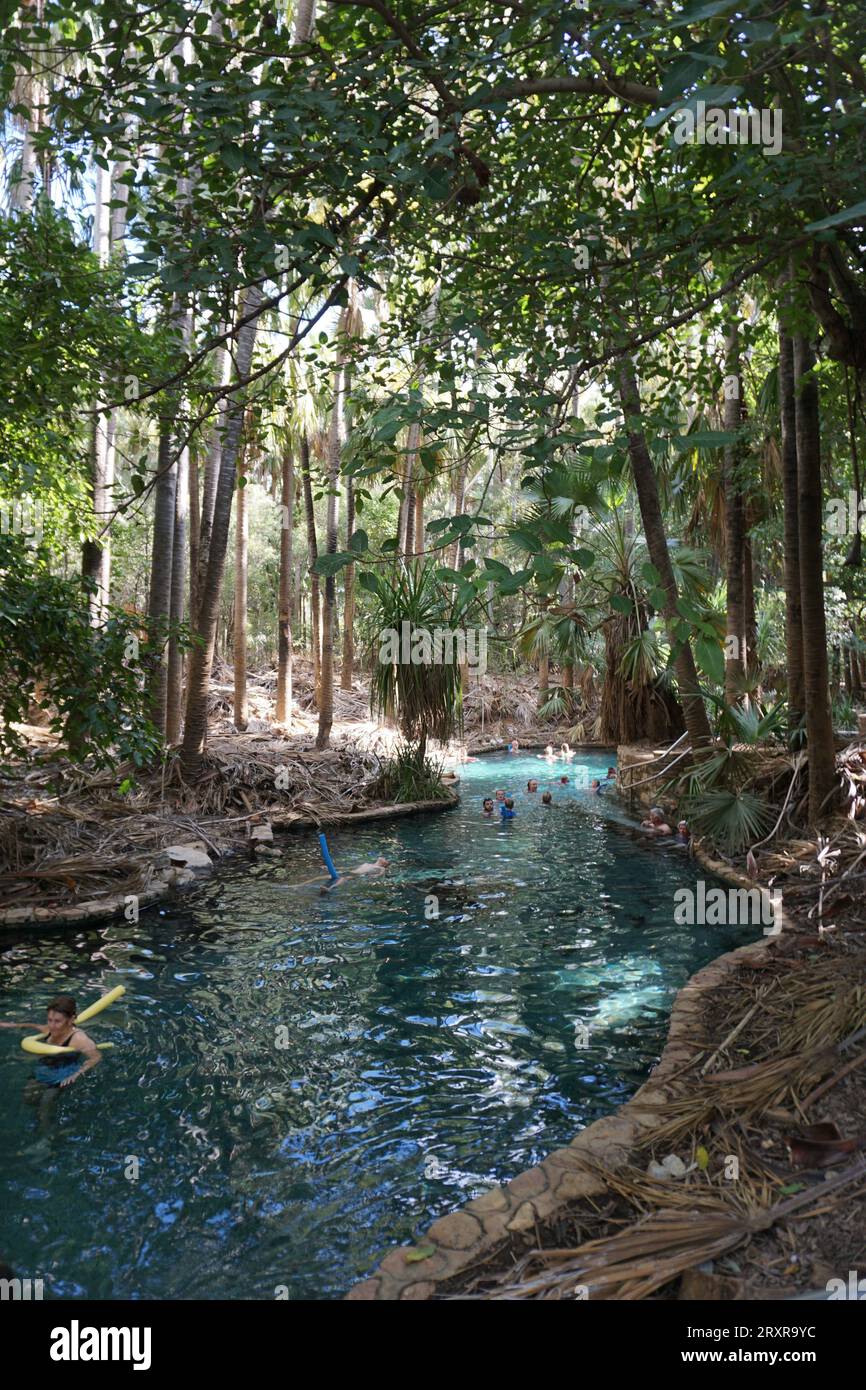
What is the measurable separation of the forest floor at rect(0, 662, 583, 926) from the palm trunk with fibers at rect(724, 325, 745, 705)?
5524 millimetres

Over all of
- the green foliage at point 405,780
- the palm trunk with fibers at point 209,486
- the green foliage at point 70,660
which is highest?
the palm trunk with fibers at point 209,486

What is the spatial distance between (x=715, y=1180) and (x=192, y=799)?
946cm

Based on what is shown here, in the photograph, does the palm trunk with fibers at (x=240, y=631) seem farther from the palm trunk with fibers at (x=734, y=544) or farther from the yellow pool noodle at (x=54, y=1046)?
the yellow pool noodle at (x=54, y=1046)

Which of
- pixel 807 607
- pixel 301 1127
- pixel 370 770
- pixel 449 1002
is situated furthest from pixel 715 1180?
pixel 370 770

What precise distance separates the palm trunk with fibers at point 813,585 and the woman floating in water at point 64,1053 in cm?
610

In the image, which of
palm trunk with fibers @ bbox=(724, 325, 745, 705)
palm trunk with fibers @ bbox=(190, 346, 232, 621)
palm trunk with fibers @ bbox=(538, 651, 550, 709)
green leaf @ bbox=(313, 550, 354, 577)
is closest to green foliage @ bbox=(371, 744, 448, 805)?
palm trunk with fibers @ bbox=(190, 346, 232, 621)

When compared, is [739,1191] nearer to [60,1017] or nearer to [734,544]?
[60,1017]

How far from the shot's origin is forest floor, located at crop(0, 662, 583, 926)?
8453 mm

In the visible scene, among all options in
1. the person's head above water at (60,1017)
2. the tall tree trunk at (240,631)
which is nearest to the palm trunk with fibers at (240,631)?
the tall tree trunk at (240,631)

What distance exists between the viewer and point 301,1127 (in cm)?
458

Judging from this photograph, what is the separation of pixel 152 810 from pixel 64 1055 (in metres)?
6.12

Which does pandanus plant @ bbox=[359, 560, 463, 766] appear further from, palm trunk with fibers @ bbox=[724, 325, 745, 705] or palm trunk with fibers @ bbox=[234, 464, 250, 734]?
palm trunk with fibers @ bbox=[234, 464, 250, 734]

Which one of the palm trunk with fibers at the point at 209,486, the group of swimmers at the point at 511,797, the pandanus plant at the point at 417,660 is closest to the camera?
the pandanus plant at the point at 417,660

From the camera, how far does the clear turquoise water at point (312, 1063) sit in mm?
3727
